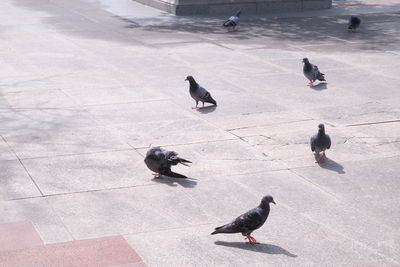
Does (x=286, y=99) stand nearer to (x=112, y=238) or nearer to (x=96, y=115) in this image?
(x=96, y=115)

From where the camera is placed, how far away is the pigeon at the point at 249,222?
10.9 m

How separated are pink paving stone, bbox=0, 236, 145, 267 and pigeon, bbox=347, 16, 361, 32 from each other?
1775 centimetres

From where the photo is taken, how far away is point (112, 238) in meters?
11.3

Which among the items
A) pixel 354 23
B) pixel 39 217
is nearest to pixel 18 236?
pixel 39 217

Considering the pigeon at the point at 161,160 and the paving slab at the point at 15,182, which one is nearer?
the paving slab at the point at 15,182

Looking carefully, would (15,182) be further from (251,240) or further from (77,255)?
(251,240)

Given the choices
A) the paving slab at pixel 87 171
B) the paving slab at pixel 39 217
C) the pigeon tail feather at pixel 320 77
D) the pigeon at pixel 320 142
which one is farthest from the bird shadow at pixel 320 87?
the paving slab at pixel 39 217

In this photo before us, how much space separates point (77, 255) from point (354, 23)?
1845 cm

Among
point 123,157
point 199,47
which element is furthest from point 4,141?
point 199,47

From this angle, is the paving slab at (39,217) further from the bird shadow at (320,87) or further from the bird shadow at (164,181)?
the bird shadow at (320,87)

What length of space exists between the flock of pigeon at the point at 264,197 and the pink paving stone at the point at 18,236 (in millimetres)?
2363

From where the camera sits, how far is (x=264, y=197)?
36.3 ft

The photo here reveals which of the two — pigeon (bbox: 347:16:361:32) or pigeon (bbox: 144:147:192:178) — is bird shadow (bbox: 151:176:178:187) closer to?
pigeon (bbox: 144:147:192:178)

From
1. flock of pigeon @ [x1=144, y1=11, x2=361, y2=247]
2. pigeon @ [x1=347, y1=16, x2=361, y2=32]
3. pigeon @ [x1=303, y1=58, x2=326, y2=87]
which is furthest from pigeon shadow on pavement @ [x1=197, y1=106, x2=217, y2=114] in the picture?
pigeon @ [x1=347, y1=16, x2=361, y2=32]
